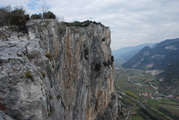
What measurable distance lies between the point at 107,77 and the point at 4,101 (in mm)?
36369

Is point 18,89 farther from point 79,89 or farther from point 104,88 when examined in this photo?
point 104,88

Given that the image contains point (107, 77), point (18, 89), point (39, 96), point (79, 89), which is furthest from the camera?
point (107, 77)

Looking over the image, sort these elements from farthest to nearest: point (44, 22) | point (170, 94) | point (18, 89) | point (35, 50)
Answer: point (170, 94) → point (44, 22) → point (35, 50) → point (18, 89)

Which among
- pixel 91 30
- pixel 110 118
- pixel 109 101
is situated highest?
pixel 91 30

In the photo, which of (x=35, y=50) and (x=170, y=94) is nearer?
(x=35, y=50)

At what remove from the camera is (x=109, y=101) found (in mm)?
42125

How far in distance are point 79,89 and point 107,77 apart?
1738 centimetres

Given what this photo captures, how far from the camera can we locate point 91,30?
3772cm

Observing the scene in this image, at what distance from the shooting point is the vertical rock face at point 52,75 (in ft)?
22.2

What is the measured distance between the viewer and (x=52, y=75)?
450 inches

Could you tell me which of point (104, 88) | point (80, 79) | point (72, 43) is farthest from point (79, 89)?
point (104, 88)

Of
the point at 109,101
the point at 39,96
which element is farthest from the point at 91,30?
the point at 39,96

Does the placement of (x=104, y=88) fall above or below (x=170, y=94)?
above

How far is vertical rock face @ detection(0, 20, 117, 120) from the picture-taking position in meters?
6.77
